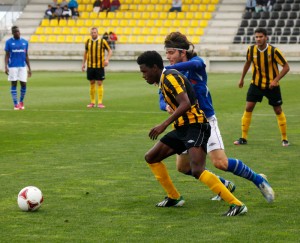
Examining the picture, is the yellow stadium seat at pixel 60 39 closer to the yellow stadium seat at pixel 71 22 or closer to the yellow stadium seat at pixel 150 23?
the yellow stadium seat at pixel 71 22

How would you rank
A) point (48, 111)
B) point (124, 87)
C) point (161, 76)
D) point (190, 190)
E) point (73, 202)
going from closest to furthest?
point (161, 76) → point (73, 202) → point (190, 190) → point (48, 111) → point (124, 87)

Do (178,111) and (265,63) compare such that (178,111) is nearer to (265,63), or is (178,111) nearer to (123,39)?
(265,63)

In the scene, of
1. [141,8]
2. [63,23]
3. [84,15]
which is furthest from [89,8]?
[141,8]

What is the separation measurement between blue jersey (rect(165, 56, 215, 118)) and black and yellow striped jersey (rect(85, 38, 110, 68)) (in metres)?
14.4

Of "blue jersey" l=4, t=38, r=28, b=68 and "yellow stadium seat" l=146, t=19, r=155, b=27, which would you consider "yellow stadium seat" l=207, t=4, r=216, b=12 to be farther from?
"blue jersey" l=4, t=38, r=28, b=68

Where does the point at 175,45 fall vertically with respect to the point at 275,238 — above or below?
above

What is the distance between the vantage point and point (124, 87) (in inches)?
1202

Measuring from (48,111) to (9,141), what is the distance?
633cm

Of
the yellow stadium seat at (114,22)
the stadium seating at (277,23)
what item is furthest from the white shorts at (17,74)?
the yellow stadium seat at (114,22)

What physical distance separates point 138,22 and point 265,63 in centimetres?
3708

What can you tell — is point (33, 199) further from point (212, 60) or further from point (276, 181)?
point (212, 60)

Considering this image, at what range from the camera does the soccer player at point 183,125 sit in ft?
25.0

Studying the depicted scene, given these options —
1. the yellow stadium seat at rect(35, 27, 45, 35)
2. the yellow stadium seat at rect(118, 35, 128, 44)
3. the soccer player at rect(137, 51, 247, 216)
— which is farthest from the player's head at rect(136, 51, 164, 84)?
the yellow stadium seat at rect(35, 27, 45, 35)

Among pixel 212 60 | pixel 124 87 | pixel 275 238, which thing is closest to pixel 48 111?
pixel 124 87
